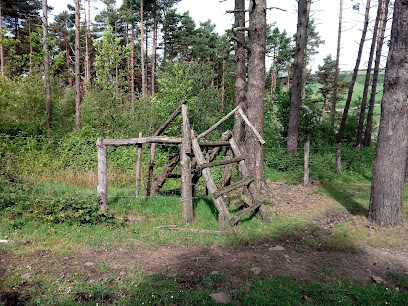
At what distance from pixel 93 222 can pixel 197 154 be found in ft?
8.61

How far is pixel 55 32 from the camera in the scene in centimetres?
3269

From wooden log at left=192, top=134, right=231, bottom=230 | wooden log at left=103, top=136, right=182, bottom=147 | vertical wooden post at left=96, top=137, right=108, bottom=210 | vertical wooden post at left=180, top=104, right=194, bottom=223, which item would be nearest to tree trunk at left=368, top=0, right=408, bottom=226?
wooden log at left=192, top=134, right=231, bottom=230

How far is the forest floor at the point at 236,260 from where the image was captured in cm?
406

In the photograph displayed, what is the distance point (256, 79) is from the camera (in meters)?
8.53

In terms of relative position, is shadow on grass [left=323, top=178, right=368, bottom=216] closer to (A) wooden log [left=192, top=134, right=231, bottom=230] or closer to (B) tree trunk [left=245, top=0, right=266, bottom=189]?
(B) tree trunk [left=245, top=0, right=266, bottom=189]

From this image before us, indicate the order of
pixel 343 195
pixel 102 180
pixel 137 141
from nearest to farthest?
pixel 102 180 < pixel 137 141 < pixel 343 195

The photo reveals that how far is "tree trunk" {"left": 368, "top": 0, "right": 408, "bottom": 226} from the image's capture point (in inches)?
224

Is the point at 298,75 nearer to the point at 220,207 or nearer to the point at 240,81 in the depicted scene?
the point at 240,81

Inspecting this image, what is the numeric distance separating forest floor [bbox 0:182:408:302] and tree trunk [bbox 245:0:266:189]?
2.97 m

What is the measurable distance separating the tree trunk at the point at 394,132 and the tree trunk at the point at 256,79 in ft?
10.9

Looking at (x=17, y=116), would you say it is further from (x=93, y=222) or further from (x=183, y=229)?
(x=183, y=229)

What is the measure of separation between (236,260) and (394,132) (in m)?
4.19

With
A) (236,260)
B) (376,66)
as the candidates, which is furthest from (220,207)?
(376,66)

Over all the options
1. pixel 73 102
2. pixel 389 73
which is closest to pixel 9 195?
pixel 389 73
